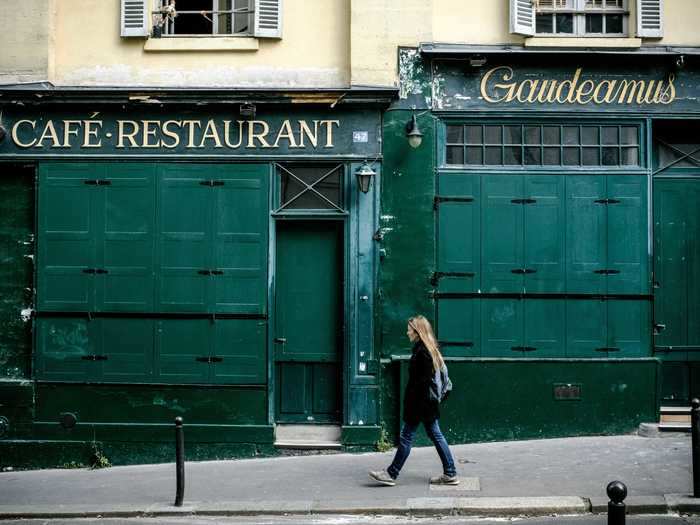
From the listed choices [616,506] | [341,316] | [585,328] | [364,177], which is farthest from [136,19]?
[616,506]

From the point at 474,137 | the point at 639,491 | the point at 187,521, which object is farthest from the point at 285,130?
the point at 639,491

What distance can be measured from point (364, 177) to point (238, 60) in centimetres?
238

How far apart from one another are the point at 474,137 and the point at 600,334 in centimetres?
307

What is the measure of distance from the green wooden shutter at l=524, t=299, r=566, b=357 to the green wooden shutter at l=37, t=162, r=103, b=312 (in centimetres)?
573

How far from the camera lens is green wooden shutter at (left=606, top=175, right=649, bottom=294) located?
13.2 meters

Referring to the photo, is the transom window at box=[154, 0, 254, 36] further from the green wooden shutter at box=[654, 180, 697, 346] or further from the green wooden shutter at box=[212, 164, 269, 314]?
the green wooden shutter at box=[654, 180, 697, 346]

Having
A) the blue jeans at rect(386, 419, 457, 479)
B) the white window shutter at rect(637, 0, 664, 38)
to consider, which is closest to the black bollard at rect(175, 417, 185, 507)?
the blue jeans at rect(386, 419, 457, 479)

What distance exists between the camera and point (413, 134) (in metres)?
13.1

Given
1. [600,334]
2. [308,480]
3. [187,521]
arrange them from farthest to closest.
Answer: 1. [600,334]
2. [308,480]
3. [187,521]

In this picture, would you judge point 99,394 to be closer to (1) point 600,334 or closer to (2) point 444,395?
(2) point 444,395

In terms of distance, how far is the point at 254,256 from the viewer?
1320 cm

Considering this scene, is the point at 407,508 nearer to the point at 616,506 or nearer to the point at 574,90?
the point at 616,506

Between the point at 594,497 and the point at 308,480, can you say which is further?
the point at 308,480

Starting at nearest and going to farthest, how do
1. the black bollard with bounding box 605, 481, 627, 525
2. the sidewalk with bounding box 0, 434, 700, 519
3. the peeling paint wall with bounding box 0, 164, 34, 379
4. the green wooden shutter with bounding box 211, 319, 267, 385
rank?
the black bollard with bounding box 605, 481, 627, 525, the sidewalk with bounding box 0, 434, 700, 519, the green wooden shutter with bounding box 211, 319, 267, 385, the peeling paint wall with bounding box 0, 164, 34, 379
